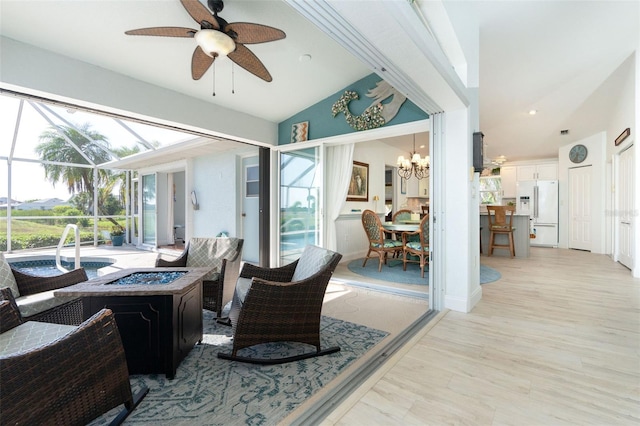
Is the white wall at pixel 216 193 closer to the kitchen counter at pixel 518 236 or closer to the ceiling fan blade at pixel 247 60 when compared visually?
the ceiling fan blade at pixel 247 60

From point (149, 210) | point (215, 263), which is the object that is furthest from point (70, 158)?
point (215, 263)

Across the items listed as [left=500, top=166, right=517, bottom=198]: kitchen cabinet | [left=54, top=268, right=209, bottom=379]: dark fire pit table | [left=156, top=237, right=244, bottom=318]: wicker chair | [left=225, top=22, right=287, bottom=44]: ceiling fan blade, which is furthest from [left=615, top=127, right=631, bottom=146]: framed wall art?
[left=54, top=268, right=209, bottom=379]: dark fire pit table

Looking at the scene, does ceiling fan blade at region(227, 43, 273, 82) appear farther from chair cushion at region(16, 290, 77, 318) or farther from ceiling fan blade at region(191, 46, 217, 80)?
chair cushion at region(16, 290, 77, 318)

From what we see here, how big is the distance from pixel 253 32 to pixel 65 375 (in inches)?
93.1

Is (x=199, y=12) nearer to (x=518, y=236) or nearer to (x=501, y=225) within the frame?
(x=501, y=225)

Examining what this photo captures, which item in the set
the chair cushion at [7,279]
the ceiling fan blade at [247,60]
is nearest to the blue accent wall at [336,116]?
the ceiling fan blade at [247,60]

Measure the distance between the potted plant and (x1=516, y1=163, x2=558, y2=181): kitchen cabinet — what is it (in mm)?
11652

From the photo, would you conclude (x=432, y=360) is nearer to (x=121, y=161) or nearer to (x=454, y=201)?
(x=454, y=201)

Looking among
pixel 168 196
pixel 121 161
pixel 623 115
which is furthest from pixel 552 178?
pixel 121 161

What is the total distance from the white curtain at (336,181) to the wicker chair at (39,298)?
3.39m

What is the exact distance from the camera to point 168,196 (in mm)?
8375

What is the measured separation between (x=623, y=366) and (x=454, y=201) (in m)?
1.71

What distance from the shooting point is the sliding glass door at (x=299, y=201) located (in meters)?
4.62

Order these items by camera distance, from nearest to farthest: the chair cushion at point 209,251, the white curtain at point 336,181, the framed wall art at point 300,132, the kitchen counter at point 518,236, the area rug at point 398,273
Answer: the chair cushion at point 209,251 → the area rug at point 398,273 → the framed wall art at point 300,132 → the white curtain at point 336,181 → the kitchen counter at point 518,236
